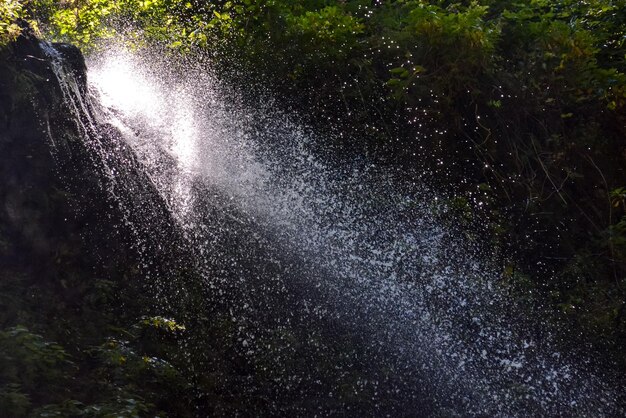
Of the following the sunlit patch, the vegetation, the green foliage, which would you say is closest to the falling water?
the sunlit patch

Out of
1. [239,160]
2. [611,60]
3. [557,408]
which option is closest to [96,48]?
[239,160]

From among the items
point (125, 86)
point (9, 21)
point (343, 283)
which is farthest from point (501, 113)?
point (9, 21)

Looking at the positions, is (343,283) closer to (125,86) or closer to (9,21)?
(9,21)

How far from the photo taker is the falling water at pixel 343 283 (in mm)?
5836

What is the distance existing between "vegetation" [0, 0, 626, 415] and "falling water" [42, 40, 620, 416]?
1.46 feet

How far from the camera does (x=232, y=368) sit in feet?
18.5

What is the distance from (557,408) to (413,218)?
8.52ft

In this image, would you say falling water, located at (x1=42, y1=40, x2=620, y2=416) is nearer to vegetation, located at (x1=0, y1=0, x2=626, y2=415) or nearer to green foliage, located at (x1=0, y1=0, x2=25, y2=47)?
vegetation, located at (x1=0, y1=0, x2=626, y2=415)

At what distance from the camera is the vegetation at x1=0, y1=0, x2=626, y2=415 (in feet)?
22.2

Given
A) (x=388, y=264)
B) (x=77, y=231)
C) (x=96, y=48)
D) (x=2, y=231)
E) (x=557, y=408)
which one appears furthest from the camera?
(x=96, y=48)

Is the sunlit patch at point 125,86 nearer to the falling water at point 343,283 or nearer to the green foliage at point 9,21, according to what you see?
the falling water at point 343,283

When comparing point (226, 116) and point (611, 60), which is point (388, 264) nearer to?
point (226, 116)

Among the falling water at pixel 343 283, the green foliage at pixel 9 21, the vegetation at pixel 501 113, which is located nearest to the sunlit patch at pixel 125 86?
the falling water at pixel 343 283

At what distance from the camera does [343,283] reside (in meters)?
6.23
